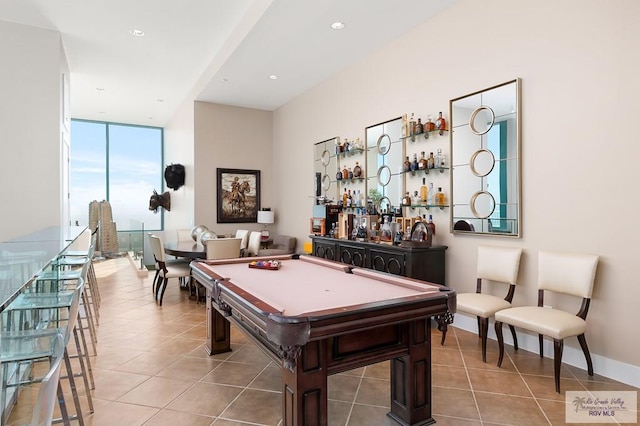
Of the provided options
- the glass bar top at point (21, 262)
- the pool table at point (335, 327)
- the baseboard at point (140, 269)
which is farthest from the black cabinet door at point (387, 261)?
the baseboard at point (140, 269)

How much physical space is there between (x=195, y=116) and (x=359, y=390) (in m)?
6.61

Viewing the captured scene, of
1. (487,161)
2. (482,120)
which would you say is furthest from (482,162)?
(482,120)

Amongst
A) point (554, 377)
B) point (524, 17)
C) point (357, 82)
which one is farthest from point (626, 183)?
point (357, 82)

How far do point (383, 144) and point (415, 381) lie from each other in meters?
3.54

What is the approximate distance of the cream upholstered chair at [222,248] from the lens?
533 centimetres

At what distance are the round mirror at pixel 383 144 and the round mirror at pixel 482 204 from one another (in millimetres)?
1532

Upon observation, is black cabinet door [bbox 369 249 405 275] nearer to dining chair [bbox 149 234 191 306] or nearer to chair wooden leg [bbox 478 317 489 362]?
chair wooden leg [bbox 478 317 489 362]

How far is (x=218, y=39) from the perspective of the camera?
568 centimetres

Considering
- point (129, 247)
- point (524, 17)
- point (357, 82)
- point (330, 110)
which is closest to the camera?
point (524, 17)

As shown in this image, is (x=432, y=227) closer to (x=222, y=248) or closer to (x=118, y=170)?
(x=222, y=248)

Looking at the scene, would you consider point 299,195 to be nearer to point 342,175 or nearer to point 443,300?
point 342,175

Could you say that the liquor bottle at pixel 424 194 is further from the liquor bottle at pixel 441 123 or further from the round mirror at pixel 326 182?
the round mirror at pixel 326 182

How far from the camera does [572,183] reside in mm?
3197

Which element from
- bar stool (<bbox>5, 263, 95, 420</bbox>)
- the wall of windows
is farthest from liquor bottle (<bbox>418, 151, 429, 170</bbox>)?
the wall of windows
